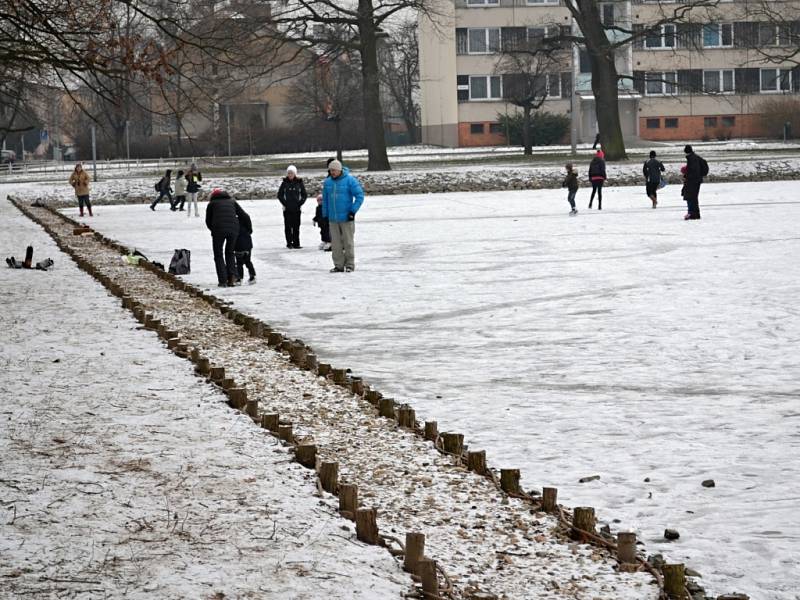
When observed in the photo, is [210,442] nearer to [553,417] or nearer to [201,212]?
[553,417]

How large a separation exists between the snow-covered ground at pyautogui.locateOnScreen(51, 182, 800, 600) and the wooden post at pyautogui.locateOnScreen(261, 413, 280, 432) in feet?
3.92

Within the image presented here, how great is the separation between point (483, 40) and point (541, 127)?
1044cm

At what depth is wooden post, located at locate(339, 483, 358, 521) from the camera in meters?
6.25

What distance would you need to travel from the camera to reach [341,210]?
20.3m

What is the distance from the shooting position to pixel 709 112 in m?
89.7

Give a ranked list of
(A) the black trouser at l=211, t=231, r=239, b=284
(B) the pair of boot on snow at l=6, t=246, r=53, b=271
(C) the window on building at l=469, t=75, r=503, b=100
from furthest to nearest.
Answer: (C) the window on building at l=469, t=75, r=503, b=100, (B) the pair of boot on snow at l=6, t=246, r=53, b=271, (A) the black trouser at l=211, t=231, r=239, b=284

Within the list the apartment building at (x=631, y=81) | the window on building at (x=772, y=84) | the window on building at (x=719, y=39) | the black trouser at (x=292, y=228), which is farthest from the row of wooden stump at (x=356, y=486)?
the window on building at (x=772, y=84)

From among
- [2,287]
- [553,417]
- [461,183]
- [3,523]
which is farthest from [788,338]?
[461,183]

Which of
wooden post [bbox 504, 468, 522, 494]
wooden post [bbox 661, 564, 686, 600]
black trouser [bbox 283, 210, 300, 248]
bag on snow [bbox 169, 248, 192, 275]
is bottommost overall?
wooden post [bbox 661, 564, 686, 600]

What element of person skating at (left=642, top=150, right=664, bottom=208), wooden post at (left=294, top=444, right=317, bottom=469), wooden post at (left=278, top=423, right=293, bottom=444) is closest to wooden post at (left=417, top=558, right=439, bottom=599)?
wooden post at (left=294, top=444, right=317, bottom=469)

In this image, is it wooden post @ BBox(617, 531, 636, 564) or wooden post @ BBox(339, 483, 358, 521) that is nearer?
wooden post @ BBox(617, 531, 636, 564)

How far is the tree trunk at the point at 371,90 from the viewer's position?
52.9 metres

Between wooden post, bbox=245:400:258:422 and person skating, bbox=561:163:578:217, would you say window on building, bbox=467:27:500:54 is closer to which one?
person skating, bbox=561:163:578:217

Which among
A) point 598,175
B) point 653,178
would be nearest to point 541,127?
point 598,175
